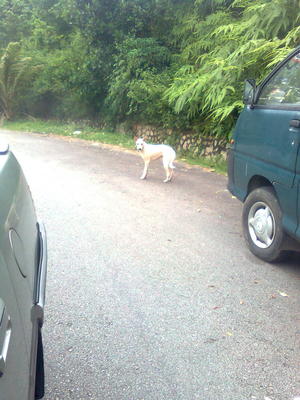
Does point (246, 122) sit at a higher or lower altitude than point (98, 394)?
higher

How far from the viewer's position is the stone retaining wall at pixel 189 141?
30.2 feet

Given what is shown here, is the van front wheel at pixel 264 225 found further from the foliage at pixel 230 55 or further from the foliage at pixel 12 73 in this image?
the foliage at pixel 12 73

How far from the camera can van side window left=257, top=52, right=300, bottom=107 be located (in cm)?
376

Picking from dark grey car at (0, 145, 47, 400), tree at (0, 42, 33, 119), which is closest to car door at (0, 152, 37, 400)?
dark grey car at (0, 145, 47, 400)

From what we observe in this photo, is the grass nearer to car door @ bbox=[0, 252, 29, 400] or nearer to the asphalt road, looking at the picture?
the asphalt road

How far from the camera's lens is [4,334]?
133cm

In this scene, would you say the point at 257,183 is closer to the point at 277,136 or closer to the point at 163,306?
the point at 277,136

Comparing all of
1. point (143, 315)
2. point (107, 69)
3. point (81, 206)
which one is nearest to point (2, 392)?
point (143, 315)

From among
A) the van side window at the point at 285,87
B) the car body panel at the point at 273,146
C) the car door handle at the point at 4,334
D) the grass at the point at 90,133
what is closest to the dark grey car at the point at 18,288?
the car door handle at the point at 4,334

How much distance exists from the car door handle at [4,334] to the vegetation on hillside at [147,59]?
669 cm

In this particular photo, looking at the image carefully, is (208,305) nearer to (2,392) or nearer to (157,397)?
(157,397)

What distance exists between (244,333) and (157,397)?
0.91m

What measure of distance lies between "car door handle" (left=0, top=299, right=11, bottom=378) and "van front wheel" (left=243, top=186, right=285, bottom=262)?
9.73ft

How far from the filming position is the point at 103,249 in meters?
4.48
